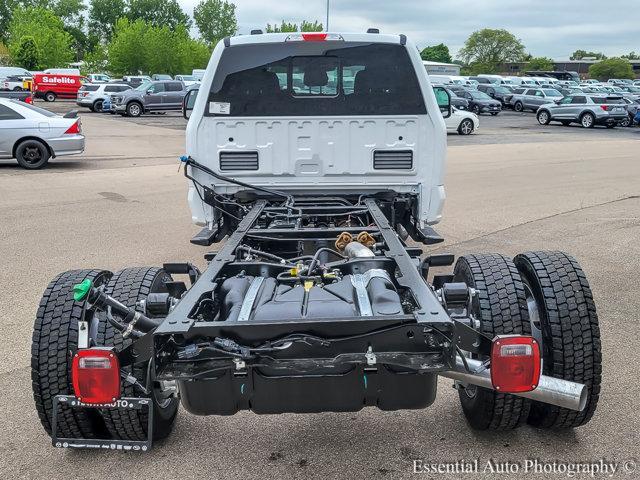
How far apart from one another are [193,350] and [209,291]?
0.51 meters

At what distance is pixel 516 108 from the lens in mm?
40250

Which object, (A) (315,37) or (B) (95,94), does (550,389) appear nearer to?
(A) (315,37)

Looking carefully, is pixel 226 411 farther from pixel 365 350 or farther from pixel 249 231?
pixel 249 231

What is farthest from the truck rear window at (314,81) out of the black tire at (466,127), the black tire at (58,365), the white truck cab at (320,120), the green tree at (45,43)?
the green tree at (45,43)

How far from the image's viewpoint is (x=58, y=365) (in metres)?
3.18

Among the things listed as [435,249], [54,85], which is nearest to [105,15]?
[54,85]

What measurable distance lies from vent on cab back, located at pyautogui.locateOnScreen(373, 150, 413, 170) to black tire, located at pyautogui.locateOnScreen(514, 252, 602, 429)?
2482 millimetres

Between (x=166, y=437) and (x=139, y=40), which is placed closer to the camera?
(x=166, y=437)

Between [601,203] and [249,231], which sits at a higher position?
[249,231]

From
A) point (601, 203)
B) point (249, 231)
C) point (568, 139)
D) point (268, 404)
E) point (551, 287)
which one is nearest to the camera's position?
point (268, 404)

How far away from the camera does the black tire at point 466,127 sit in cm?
2480

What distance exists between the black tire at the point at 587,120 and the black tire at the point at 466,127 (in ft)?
25.4

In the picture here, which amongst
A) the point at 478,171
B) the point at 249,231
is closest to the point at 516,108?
the point at 478,171

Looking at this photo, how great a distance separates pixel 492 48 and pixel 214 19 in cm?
5198
